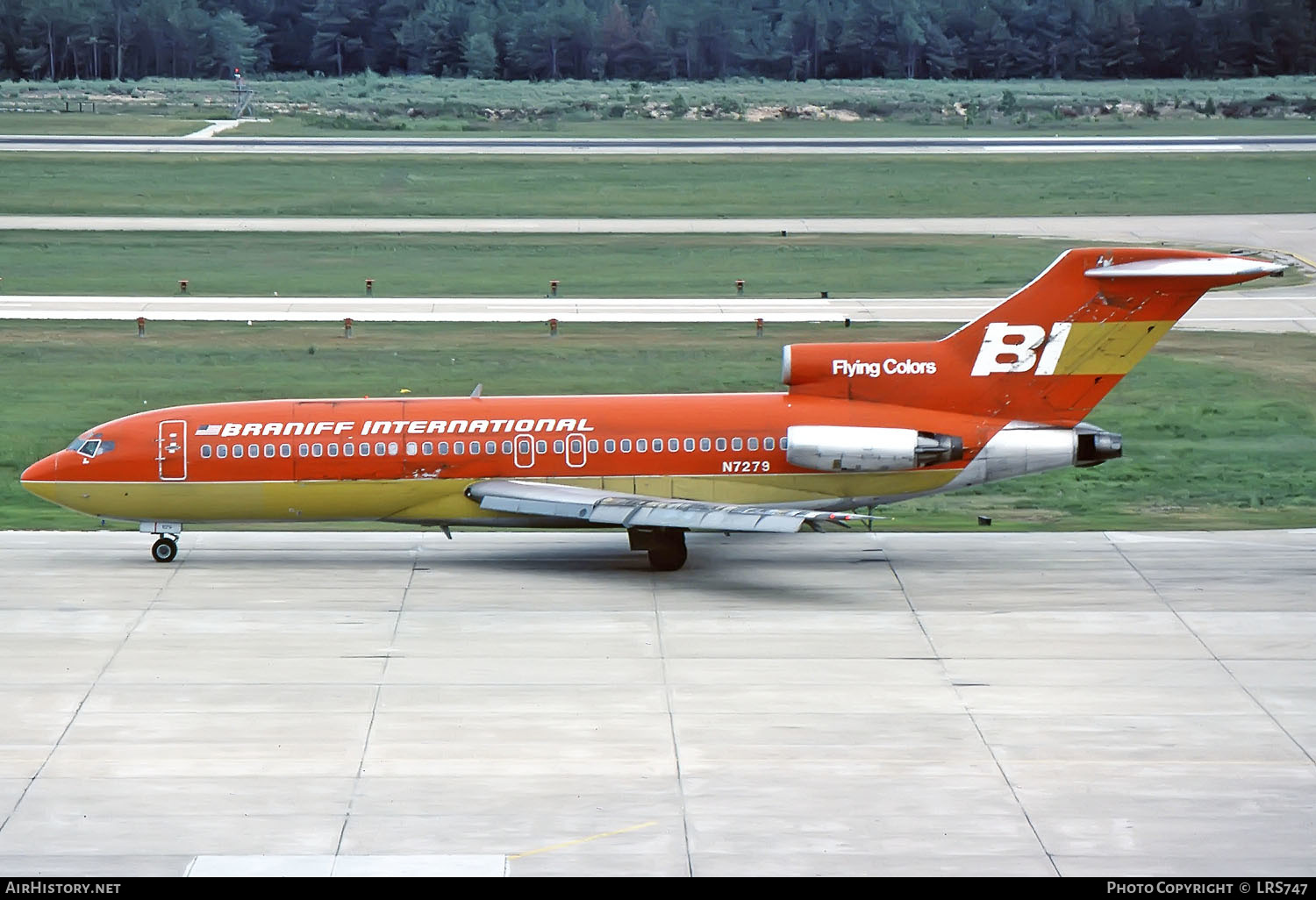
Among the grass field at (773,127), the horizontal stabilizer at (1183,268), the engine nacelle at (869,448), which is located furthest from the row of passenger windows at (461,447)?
the grass field at (773,127)

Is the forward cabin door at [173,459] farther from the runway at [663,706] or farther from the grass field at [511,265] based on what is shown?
the grass field at [511,265]

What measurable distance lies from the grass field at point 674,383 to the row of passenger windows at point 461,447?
6.12 meters

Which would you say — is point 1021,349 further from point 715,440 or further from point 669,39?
point 669,39

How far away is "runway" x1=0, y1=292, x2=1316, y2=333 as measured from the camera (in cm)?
6103

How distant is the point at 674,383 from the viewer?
2009 inches

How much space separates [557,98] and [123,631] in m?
113

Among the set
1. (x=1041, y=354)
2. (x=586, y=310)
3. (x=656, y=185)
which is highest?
(x=1041, y=354)

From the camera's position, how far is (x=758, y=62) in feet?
552

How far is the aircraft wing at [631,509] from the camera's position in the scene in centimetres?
3150

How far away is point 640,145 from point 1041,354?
243 feet

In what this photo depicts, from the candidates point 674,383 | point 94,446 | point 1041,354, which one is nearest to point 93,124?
point 674,383

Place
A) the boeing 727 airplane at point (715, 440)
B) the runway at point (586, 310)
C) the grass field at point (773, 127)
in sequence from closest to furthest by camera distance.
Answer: the boeing 727 airplane at point (715, 440) → the runway at point (586, 310) → the grass field at point (773, 127)
